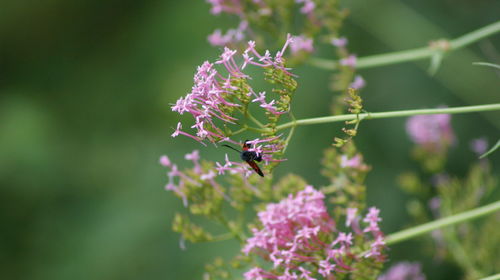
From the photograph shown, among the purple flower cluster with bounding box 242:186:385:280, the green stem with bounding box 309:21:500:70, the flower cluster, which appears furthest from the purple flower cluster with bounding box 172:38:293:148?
the green stem with bounding box 309:21:500:70

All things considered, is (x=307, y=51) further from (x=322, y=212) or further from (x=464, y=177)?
(x=464, y=177)

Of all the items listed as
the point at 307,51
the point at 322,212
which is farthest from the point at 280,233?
the point at 307,51

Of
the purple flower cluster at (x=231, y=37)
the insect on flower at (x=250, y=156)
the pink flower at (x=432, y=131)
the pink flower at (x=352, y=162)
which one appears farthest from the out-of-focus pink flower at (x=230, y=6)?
the insect on flower at (x=250, y=156)

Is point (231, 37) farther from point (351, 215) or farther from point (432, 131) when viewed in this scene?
point (351, 215)

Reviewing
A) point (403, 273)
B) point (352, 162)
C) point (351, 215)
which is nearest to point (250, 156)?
point (351, 215)

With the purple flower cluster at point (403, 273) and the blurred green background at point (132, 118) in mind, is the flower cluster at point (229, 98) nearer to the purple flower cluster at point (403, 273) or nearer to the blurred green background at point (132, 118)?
the purple flower cluster at point (403, 273)

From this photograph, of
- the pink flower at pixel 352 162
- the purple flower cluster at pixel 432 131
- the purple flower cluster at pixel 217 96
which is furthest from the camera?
the purple flower cluster at pixel 432 131
